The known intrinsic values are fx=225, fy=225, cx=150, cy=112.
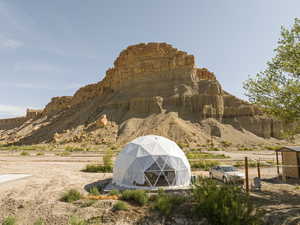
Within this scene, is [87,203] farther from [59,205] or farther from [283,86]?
[283,86]

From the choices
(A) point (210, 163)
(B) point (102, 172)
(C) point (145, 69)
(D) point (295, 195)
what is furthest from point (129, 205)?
(C) point (145, 69)

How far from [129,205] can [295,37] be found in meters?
11.3

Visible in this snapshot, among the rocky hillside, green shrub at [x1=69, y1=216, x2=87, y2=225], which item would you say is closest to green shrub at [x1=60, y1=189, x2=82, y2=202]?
green shrub at [x1=69, y1=216, x2=87, y2=225]

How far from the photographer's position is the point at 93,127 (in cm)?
6875

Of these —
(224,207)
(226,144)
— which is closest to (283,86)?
(224,207)

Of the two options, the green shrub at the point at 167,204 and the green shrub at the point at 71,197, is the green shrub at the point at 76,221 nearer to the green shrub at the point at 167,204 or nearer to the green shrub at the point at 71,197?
the green shrub at the point at 71,197

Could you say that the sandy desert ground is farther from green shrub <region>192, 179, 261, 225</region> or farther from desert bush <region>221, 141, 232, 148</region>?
desert bush <region>221, 141, 232, 148</region>

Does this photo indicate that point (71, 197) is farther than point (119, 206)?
Yes

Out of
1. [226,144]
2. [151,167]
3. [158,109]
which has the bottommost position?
[151,167]

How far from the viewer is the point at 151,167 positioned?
42.5ft

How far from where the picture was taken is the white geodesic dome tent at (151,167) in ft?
42.2

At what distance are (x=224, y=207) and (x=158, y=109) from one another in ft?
198

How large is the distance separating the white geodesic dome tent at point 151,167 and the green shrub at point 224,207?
148 inches

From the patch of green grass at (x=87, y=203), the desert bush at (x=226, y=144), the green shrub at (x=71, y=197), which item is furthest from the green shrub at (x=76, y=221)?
the desert bush at (x=226, y=144)
